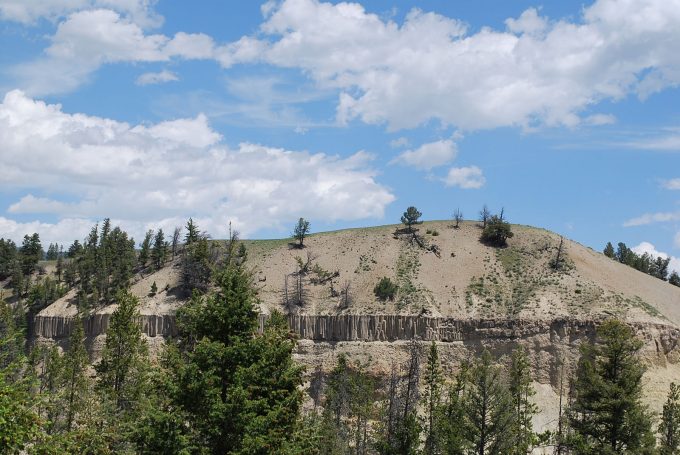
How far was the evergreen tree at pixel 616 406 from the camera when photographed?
28.9 m

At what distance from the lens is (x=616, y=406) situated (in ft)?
95.0

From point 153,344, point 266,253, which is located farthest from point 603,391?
point 266,253

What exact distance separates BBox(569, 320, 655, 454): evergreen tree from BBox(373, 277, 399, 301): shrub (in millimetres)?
66437

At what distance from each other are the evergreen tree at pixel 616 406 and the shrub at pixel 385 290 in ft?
218

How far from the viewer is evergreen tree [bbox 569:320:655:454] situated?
2888 centimetres

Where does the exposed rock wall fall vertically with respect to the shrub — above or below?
below

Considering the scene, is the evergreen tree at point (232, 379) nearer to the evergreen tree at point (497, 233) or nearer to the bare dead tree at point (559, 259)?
the bare dead tree at point (559, 259)

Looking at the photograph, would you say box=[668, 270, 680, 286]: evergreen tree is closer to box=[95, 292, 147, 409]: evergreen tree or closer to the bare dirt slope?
the bare dirt slope

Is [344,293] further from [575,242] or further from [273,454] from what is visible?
[273,454]

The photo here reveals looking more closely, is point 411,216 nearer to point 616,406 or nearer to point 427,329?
point 427,329

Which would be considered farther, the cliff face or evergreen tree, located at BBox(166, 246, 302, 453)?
the cliff face

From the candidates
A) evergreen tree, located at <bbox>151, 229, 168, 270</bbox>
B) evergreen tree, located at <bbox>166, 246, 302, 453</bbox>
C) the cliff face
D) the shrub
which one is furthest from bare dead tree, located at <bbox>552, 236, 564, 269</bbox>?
evergreen tree, located at <bbox>166, 246, 302, 453</bbox>

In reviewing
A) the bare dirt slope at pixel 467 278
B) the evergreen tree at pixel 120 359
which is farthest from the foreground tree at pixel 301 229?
the evergreen tree at pixel 120 359

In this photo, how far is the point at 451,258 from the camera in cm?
10844
